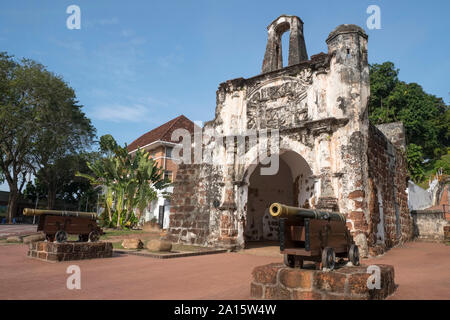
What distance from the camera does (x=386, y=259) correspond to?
7.79 m

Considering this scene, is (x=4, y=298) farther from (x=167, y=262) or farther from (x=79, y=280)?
(x=167, y=262)

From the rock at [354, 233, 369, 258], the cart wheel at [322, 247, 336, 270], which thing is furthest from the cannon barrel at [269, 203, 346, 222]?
the rock at [354, 233, 369, 258]

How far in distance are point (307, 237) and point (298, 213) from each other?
0.34m

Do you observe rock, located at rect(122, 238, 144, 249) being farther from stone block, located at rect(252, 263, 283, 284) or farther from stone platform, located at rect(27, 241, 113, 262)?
stone block, located at rect(252, 263, 283, 284)

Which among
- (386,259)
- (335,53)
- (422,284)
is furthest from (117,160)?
(422,284)

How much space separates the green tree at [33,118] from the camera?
74.8ft

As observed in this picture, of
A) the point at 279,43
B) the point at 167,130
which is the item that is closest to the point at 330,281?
the point at 279,43

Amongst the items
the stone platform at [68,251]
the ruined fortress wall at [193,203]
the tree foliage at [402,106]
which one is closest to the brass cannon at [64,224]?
the stone platform at [68,251]

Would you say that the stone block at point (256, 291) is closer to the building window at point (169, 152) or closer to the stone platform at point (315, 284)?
the stone platform at point (315, 284)

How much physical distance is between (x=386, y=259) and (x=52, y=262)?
786 cm

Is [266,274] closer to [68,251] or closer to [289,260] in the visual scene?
[289,260]

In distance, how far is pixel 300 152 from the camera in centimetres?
962

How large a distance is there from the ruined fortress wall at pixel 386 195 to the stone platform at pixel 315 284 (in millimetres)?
4616

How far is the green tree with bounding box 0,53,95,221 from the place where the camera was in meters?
22.8
